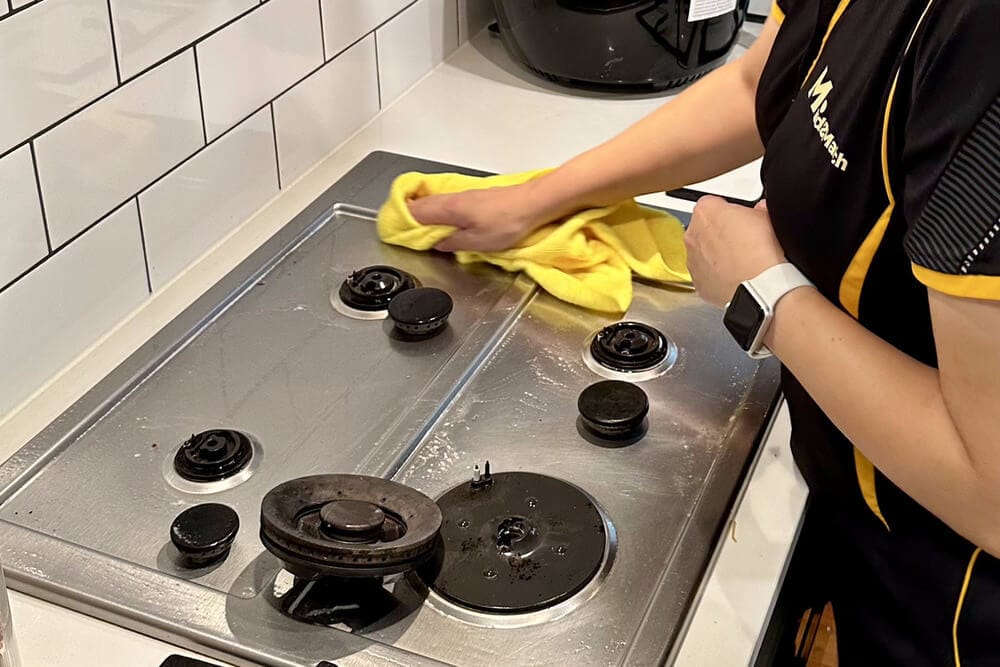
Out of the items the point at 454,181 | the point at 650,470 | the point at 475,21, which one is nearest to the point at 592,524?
the point at 650,470

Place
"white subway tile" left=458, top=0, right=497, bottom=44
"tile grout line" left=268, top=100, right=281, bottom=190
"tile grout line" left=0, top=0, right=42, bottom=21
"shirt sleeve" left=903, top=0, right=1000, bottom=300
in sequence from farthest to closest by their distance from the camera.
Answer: "white subway tile" left=458, top=0, right=497, bottom=44
"tile grout line" left=268, top=100, right=281, bottom=190
"tile grout line" left=0, top=0, right=42, bottom=21
"shirt sleeve" left=903, top=0, right=1000, bottom=300

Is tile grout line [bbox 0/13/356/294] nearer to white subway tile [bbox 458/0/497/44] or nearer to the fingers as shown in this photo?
the fingers

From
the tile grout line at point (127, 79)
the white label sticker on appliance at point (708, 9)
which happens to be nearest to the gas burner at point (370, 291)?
the tile grout line at point (127, 79)

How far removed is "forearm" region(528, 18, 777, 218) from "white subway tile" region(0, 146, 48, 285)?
1.30ft

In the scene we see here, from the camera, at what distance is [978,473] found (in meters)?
0.65

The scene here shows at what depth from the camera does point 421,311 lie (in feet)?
3.27

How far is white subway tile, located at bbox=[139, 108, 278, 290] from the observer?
1.03m

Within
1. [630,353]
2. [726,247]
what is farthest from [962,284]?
[630,353]

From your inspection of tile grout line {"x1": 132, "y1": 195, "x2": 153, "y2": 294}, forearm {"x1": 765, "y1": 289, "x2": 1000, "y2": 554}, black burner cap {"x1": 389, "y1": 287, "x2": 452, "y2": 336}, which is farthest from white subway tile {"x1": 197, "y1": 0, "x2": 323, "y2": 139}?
forearm {"x1": 765, "y1": 289, "x2": 1000, "y2": 554}

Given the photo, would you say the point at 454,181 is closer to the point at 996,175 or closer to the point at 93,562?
the point at 93,562

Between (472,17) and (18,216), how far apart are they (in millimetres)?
782

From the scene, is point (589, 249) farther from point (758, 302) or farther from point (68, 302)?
point (68, 302)

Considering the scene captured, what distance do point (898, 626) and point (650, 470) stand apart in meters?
0.19

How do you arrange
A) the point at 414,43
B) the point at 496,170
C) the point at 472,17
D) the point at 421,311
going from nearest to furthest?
the point at 421,311 → the point at 496,170 → the point at 414,43 → the point at 472,17
